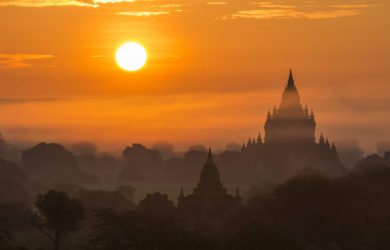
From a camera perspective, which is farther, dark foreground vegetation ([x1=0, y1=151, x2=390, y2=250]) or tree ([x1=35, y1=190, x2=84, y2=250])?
tree ([x1=35, y1=190, x2=84, y2=250])

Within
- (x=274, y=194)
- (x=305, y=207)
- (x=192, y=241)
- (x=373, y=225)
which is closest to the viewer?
(x=192, y=241)

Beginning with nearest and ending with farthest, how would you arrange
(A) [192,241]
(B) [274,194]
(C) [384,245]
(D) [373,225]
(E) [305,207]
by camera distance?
1. (A) [192,241]
2. (C) [384,245]
3. (D) [373,225]
4. (E) [305,207]
5. (B) [274,194]

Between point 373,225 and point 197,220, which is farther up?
point 197,220

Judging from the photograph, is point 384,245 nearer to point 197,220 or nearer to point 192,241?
point 192,241

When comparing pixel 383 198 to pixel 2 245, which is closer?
pixel 2 245

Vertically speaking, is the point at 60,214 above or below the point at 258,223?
above

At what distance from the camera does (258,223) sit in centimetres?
11688

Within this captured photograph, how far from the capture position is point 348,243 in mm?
133500

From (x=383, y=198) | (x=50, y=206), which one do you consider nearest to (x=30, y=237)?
(x=50, y=206)

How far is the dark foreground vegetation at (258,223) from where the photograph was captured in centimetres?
10975

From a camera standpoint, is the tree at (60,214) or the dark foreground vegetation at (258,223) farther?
the tree at (60,214)

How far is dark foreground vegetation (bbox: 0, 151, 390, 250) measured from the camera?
A: 10975 cm

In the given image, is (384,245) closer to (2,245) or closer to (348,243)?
(348,243)

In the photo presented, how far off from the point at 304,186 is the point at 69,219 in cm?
2785
